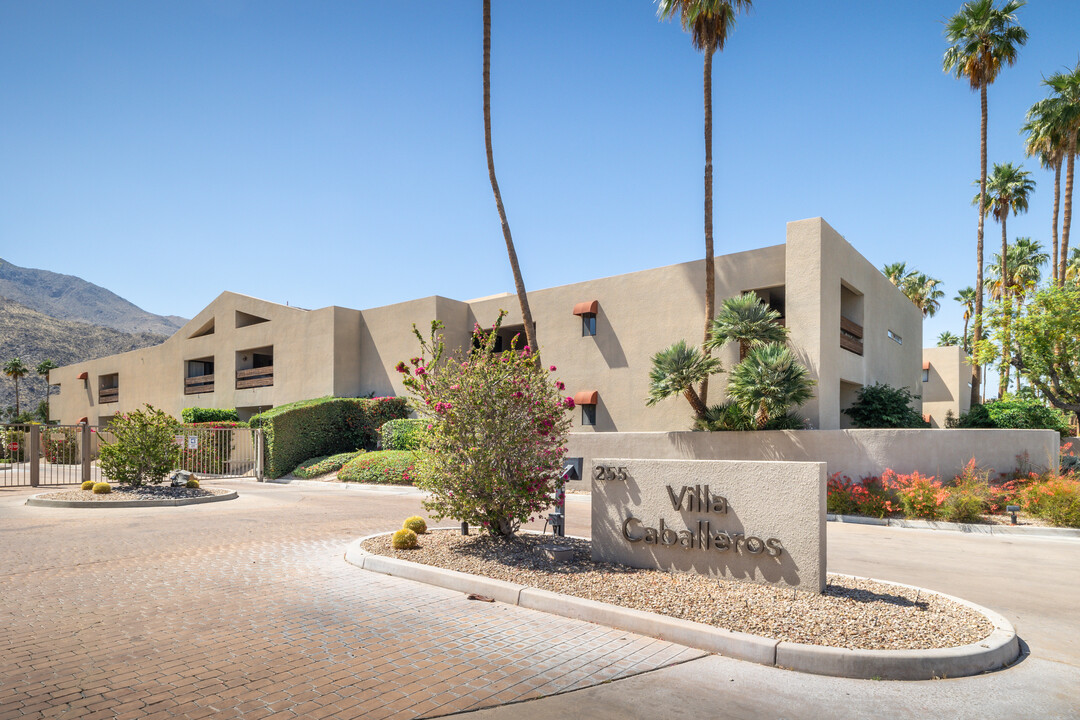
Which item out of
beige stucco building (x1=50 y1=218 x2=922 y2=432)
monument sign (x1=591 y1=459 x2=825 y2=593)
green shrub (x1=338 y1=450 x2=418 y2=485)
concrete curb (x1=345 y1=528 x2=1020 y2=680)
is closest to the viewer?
concrete curb (x1=345 y1=528 x2=1020 y2=680)

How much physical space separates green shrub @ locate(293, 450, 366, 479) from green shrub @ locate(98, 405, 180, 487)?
8.50 meters

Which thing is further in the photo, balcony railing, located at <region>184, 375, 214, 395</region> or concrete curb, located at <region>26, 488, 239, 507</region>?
balcony railing, located at <region>184, 375, 214, 395</region>

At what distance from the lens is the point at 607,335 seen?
24562 millimetres

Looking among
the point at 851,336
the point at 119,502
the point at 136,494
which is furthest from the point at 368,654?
the point at 851,336

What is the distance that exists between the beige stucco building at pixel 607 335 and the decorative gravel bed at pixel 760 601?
1328 cm

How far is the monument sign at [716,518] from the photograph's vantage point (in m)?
6.88

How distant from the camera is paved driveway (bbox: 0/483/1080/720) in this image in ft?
14.5

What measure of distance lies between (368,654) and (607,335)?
19.9m

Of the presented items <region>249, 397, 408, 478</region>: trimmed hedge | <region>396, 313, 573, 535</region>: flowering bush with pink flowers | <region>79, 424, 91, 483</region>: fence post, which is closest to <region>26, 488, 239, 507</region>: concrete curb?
<region>79, 424, 91, 483</region>: fence post

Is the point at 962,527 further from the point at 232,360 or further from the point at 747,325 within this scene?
the point at 232,360

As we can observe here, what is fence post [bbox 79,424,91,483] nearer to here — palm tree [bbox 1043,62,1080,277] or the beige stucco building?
the beige stucco building

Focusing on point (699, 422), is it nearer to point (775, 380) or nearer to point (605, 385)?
point (775, 380)

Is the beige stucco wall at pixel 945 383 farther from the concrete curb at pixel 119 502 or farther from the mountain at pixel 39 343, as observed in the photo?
the mountain at pixel 39 343

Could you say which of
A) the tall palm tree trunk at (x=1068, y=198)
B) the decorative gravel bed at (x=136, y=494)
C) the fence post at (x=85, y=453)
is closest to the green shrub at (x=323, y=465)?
the fence post at (x=85, y=453)
